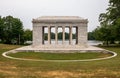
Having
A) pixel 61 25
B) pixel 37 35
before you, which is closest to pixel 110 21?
pixel 61 25

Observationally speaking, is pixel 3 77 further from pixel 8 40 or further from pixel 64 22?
pixel 8 40

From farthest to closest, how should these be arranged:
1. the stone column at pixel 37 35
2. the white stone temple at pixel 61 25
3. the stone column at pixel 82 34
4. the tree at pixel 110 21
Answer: the tree at pixel 110 21 → the stone column at pixel 37 35 → the stone column at pixel 82 34 → the white stone temple at pixel 61 25

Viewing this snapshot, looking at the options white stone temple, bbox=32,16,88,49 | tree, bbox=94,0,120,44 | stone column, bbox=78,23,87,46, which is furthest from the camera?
tree, bbox=94,0,120,44

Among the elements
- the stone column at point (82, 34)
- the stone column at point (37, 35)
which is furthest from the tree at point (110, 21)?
the stone column at point (37, 35)

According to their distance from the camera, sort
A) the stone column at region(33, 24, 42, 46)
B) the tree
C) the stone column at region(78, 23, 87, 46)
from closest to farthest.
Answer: the stone column at region(78, 23, 87, 46) → the stone column at region(33, 24, 42, 46) → the tree

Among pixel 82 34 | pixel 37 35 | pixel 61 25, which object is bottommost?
pixel 37 35

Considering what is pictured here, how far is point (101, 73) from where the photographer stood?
19.3m

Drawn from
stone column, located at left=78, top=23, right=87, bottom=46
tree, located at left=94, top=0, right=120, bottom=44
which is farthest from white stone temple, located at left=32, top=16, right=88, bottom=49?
tree, located at left=94, top=0, right=120, bottom=44

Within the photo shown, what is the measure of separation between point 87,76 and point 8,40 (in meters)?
66.3

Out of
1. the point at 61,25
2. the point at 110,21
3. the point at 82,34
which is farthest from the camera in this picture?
the point at 110,21

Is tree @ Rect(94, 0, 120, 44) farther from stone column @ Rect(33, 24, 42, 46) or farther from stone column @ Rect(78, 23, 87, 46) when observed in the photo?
stone column @ Rect(33, 24, 42, 46)

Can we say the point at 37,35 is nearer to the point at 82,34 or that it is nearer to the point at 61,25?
the point at 61,25

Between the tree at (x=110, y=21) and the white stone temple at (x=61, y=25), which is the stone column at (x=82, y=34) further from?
the tree at (x=110, y=21)

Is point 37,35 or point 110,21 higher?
point 110,21
